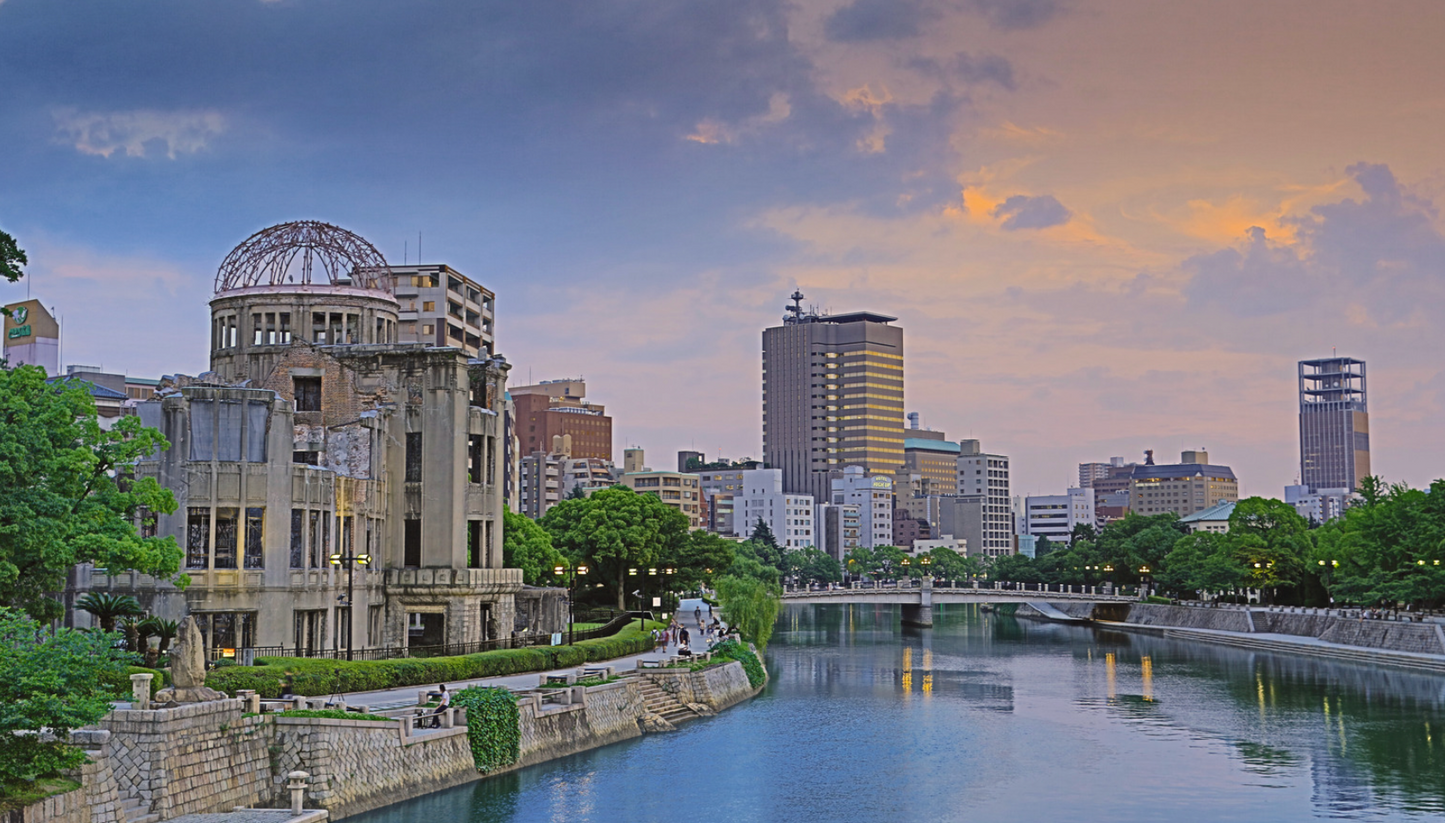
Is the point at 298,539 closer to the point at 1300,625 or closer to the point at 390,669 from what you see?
the point at 390,669

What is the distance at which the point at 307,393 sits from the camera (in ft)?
229

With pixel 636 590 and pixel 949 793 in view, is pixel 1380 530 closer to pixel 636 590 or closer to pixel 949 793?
pixel 636 590

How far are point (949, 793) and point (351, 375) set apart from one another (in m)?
35.5

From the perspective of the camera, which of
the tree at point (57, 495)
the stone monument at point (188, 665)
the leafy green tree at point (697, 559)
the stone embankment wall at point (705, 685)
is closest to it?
the stone monument at point (188, 665)

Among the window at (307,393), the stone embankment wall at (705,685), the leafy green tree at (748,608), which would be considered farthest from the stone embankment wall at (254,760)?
the leafy green tree at (748,608)

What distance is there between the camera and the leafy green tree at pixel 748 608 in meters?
91.2

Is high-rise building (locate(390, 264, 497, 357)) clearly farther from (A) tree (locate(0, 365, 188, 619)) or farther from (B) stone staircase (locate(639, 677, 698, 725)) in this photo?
(A) tree (locate(0, 365, 188, 619))

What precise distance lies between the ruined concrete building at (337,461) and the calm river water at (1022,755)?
568 inches

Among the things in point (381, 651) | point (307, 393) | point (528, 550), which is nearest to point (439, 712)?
point (381, 651)

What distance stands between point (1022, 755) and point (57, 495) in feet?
123

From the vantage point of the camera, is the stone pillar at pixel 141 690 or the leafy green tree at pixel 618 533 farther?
the leafy green tree at pixel 618 533

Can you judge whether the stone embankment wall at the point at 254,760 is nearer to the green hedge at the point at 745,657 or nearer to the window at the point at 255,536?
the window at the point at 255,536

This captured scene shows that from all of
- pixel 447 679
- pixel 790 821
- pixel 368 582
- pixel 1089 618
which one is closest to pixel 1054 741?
pixel 790 821

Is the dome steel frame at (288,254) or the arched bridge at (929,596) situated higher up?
the dome steel frame at (288,254)
